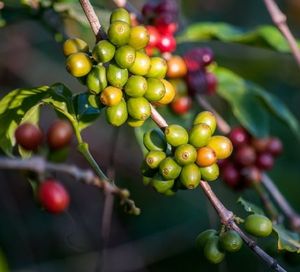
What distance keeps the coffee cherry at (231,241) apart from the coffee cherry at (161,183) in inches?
8.5

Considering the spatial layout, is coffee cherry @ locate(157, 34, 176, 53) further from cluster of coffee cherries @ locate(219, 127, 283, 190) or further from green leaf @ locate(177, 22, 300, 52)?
cluster of coffee cherries @ locate(219, 127, 283, 190)

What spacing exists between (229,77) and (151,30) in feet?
1.64

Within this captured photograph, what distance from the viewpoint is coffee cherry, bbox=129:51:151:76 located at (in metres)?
1.91

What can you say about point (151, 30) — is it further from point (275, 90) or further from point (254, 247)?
point (275, 90)

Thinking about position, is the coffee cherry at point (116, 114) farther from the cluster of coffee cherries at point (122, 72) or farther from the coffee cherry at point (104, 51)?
the coffee cherry at point (104, 51)

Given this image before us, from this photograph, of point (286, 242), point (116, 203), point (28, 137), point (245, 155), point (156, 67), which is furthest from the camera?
point (116, 203)

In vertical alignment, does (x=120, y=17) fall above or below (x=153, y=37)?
above

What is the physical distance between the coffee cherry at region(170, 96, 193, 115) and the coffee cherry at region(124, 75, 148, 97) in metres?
0.97

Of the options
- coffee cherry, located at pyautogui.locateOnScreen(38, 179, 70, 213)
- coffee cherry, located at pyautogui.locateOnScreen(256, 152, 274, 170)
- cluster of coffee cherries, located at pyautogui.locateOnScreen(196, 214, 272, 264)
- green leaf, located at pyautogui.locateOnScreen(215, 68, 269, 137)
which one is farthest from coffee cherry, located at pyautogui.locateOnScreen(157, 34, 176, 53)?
coffee cherry, located at pyautogui.locateOnScreen(38, 179, 70, 213)

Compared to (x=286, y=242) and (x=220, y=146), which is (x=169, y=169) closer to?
(x=220, y=146)

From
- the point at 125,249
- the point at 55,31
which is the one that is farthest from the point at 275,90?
the point at 55,31

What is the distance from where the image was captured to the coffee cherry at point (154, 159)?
1.92 metres

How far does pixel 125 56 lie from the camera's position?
6.10 feet

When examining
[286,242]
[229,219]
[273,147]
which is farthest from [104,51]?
[273,147]
